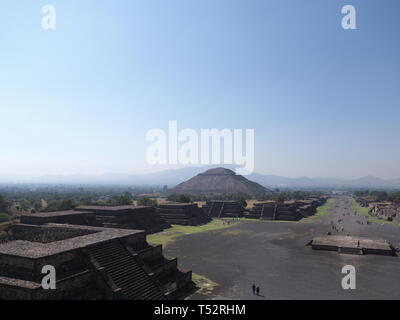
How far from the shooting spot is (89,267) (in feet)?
70.9

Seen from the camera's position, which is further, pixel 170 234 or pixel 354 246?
pixel 170 234

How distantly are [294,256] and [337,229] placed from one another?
3132 centimetres

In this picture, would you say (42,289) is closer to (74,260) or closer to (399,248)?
(74,260)

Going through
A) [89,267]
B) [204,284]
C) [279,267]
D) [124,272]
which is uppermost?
[89,267]

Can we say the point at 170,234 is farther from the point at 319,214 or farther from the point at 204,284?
the point at 319,214

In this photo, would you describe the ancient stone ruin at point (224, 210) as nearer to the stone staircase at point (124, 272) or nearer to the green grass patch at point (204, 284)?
the green grass patch at point (204, 284)

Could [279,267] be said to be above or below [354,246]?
above

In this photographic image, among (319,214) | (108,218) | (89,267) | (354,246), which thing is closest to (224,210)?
(319,214)

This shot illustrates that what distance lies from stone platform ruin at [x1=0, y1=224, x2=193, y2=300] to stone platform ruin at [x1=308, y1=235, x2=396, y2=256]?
25961mm

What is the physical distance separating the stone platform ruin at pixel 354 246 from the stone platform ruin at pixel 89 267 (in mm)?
25961

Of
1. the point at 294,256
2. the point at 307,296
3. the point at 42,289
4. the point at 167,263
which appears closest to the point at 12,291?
the point at 42,289

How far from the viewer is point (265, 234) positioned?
58469 millimetres

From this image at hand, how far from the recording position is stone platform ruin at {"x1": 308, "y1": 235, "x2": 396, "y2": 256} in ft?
136

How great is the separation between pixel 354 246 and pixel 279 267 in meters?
16.1
